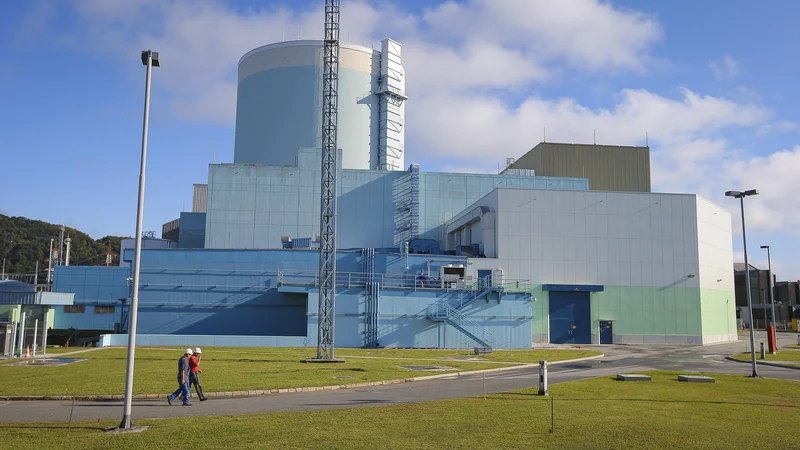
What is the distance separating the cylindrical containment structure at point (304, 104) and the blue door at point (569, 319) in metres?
24.9

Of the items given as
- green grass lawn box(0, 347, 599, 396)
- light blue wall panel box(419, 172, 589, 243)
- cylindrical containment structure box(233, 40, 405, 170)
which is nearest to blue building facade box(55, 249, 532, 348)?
green grass lawn box(0, 347, 599, 396)

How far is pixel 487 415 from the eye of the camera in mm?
15961

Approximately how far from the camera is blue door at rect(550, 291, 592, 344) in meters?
51.3

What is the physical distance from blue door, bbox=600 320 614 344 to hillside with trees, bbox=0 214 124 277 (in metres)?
115

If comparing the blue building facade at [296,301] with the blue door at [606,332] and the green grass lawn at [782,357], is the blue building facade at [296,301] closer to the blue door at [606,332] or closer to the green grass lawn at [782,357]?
the blue door at [606,332]

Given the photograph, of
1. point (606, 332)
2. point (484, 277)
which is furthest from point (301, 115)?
point (606, 332)

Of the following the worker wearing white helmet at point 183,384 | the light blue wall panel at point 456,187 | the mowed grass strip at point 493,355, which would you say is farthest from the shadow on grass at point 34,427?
the light blue wall panel at point 456,187

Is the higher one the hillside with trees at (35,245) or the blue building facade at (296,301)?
the hillside with trees at (35,245)

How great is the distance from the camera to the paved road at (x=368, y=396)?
53.8 feet

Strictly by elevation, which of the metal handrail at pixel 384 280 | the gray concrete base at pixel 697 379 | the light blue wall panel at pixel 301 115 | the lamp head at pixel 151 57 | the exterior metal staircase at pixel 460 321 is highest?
the light blue wall panel at pixel 301 115

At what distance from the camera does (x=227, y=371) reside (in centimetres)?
2589

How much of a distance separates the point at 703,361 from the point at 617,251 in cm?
1777

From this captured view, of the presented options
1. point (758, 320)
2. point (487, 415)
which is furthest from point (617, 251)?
point (758, 320)

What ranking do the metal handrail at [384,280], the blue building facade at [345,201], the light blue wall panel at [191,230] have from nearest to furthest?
the metal handrail at [384,280] → the blue building facade at [345,201] → the light blue wall panel at [191,230]
